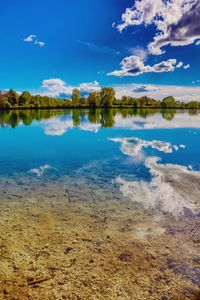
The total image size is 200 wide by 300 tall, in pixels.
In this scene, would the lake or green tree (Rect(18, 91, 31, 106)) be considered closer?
the lake

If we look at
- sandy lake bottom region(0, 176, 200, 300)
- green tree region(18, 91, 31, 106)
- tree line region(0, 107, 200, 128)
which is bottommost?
sandy lake bottom region(0, 176, 200, 300)

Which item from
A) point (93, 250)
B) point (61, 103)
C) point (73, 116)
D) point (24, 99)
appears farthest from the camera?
point (61, 103)

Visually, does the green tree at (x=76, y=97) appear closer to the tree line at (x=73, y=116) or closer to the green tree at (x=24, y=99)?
the green tree at (x=24, y=99)

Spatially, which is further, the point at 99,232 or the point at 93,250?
the point at 99,232

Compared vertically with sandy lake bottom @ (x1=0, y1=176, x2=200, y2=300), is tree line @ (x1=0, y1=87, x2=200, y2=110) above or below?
above

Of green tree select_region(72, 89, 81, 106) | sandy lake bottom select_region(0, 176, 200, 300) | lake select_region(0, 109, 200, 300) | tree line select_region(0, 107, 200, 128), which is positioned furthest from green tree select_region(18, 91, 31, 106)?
sandy lake bottom select_region(0, 176, 200, 300)

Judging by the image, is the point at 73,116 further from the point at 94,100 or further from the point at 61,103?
the point at 61,103

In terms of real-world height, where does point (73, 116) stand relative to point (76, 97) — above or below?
below

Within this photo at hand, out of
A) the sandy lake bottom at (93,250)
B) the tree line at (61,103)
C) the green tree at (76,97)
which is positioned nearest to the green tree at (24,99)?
the tree line at (61,103)

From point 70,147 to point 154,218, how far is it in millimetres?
12774

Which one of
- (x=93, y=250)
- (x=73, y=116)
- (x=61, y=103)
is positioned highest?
(x=61, y=103)

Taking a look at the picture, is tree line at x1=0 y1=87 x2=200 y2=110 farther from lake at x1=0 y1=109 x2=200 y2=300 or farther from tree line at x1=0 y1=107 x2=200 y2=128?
lake at x1=0 y1=109 x2=200 y2=300

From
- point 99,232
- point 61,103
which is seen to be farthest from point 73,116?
point 61,103

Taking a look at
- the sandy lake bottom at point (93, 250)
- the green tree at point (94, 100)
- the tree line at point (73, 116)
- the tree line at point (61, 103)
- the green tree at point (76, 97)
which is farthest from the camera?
the green tree at point (76, 97)
